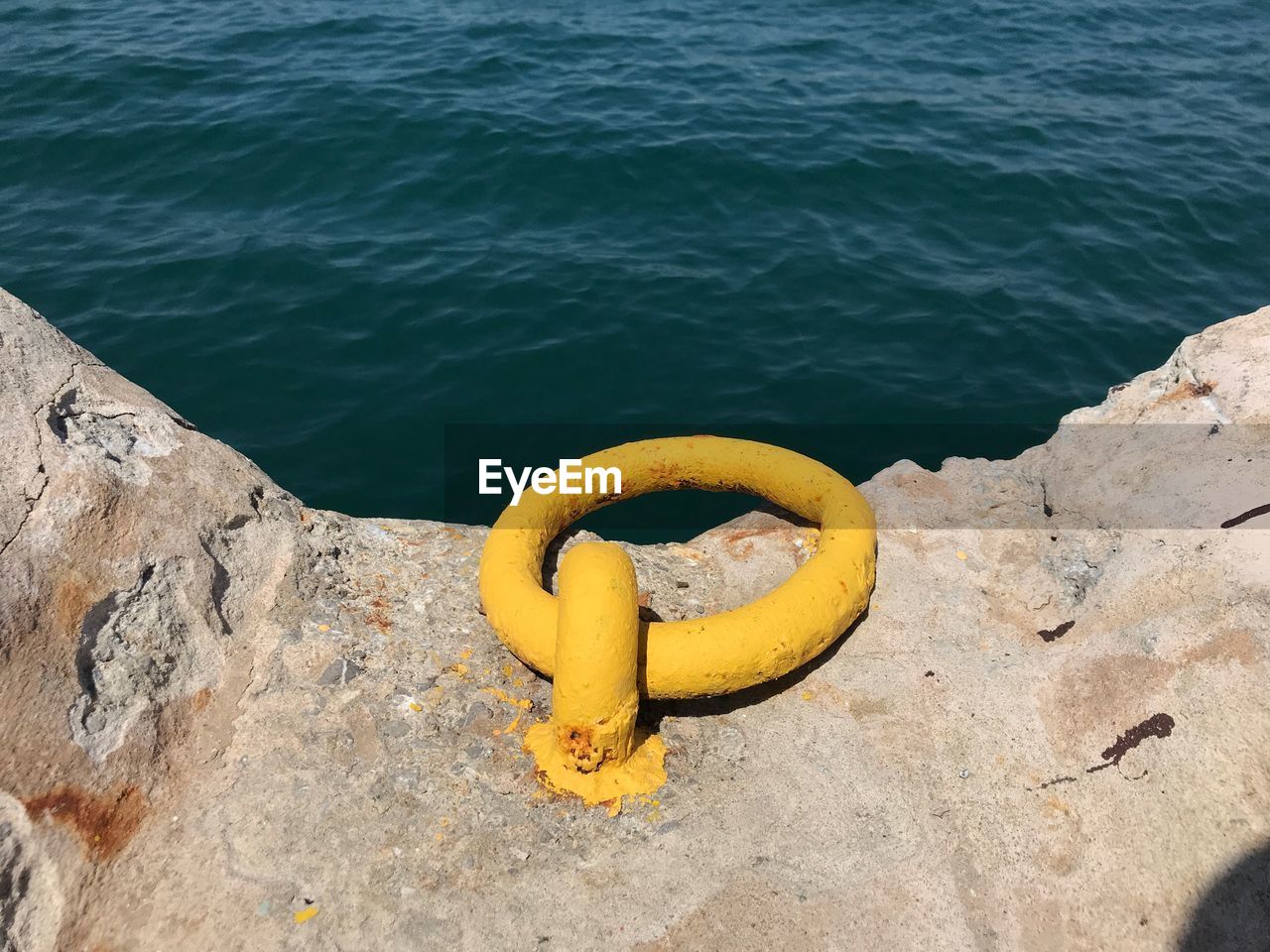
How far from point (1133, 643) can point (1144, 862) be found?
0.75 metres

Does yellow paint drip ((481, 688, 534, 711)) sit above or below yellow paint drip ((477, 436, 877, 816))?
below

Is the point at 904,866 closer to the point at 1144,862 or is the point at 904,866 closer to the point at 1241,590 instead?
the point at 1144,862

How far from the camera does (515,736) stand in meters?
3.16

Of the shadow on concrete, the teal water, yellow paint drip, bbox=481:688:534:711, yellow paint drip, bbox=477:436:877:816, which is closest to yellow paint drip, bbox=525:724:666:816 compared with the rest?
yellow paint drip, bbox=477:436:877:816

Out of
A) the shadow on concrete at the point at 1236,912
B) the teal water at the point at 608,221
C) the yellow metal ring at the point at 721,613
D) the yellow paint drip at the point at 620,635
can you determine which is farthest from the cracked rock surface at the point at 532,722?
the teal water at the point at 608,221

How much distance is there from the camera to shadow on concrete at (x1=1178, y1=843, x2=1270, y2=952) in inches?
95.2

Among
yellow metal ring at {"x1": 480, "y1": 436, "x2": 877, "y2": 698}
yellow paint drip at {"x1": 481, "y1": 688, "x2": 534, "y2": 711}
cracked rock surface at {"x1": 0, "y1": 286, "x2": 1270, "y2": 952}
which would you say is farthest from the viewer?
yellow paint drip at {"x1": 481, "y1": 688, "x2": 534, "y2": 711}

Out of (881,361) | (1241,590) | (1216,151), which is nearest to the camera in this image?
(1241,590)

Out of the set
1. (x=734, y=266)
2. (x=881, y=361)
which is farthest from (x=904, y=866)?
(x=734, y=266)

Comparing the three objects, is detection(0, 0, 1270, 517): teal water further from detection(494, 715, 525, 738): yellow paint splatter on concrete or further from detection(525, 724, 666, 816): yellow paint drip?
detection(525, 724, 666, 816): yellow paint drip

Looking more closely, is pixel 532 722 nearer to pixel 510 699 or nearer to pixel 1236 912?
pixel 510 699

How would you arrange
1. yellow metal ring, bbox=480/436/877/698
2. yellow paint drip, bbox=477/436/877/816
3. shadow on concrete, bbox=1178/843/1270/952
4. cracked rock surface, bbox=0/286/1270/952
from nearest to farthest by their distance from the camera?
1. shadow on concrete, bbox=1178/843/1270/952
2. cracked rock surface, bbox=0/286/1270/952
3. yellow paint drip, bbox=477/436/877/816
4. yellow metal ring, bbox=480/436/877/698

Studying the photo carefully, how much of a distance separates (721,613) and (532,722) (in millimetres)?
801

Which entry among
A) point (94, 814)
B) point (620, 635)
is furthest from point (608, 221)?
point (94, 814)
